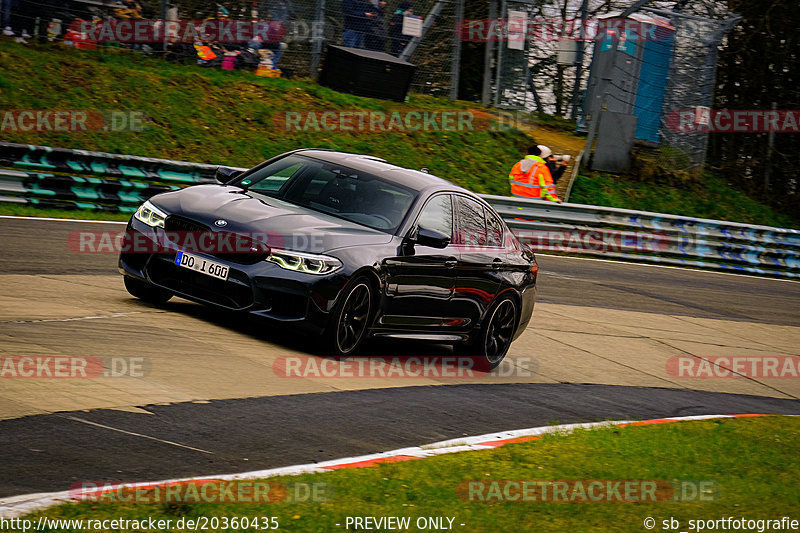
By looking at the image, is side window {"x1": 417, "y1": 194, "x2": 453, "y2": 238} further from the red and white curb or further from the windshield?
the red and white curb

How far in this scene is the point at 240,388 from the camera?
7.54m

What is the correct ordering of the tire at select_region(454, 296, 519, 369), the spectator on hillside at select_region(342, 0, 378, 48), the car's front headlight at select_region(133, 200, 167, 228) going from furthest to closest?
1. the spectator on hillside at select_region(342, 0, 378, 48)
2. the tire at select_region(454, 296, 519, 369)
3. the car's front headlight at select_region(133, 200, 167, 228)

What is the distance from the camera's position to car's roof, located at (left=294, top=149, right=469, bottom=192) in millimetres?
9820

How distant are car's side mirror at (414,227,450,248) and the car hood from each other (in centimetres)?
27

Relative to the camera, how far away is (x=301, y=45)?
24750mm

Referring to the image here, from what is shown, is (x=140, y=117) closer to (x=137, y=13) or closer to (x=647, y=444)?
(x=137, y=13)

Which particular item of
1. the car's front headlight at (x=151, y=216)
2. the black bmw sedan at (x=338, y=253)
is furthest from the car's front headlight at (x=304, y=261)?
the car's front headlight at (x=151, y=216)

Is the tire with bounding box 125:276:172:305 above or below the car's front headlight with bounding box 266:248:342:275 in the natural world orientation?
below

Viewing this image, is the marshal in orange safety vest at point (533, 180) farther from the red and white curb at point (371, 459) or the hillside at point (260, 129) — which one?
the red and white curb at point (371, 459)

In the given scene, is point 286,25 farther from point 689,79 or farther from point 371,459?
point 371,459

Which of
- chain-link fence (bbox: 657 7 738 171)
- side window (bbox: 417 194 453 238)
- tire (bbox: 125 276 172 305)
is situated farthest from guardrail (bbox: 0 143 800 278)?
side window (bbox: 417 194 453 238)

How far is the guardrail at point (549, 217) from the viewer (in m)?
16.5

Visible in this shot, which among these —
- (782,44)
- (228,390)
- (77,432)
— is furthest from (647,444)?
(782,44)

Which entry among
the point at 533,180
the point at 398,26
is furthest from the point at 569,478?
the point at 398,26
